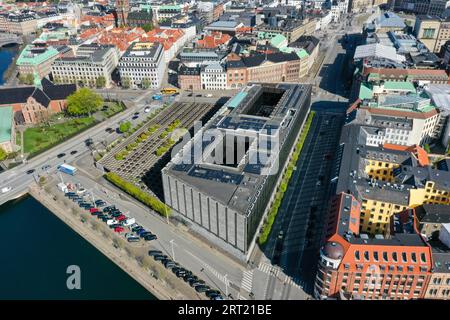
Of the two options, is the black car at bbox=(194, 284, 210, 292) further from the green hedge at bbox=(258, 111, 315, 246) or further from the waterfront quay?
the green hedge at bbox=(258, 111, 315, 246)

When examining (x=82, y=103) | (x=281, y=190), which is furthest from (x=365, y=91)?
(x=82, y=103)

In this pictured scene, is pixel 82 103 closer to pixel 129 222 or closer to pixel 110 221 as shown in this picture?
pixel 110 221

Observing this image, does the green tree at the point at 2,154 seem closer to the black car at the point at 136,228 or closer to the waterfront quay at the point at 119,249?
the waterfront quay at the point at 119,249

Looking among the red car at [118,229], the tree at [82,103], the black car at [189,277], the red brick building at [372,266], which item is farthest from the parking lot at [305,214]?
the tree at [82,103]

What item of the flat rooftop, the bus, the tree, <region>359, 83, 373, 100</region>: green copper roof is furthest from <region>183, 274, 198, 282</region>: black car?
the tree
